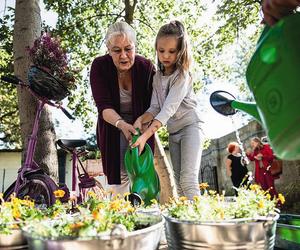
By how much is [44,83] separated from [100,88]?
868mm

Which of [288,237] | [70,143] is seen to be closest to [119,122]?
[288,237]

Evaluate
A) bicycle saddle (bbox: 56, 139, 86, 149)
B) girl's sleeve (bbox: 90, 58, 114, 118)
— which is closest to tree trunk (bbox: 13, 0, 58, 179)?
bicycle saddle (bbox: 56, 139, 86, 149)

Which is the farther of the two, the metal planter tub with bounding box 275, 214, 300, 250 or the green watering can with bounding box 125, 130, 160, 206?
the green watering can with bounding box 125, 130, 160, 206

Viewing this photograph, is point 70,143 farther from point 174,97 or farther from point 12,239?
point 12,239

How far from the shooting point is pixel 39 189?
90.4 inches

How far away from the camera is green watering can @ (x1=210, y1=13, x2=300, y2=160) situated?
451mm

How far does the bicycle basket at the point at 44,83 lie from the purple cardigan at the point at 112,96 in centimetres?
74

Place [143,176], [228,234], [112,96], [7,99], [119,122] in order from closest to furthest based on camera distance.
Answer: [228,234] < [143,176] < [119,122] < [112,96] < [7,99]

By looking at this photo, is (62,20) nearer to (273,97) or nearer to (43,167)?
(43,167)

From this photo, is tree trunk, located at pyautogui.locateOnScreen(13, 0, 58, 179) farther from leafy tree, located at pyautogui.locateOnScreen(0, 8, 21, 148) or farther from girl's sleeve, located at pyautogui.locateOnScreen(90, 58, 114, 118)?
leafy tree, located at pyautogui.locateOnScreen(0, 8, 21, 148)

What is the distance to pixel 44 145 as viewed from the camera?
8.79 ft

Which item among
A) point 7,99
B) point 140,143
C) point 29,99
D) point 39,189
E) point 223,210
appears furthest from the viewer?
point 7,99

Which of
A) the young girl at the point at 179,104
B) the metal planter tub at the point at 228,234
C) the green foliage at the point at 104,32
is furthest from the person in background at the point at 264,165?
the metal planter tub at the point at 228,234

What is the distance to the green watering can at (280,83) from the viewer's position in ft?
1.48
